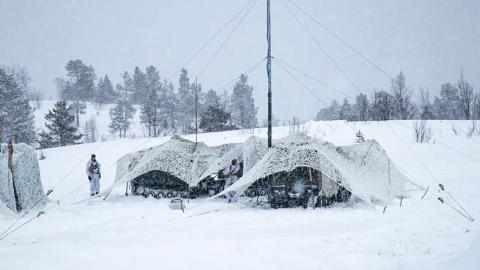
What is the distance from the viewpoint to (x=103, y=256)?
6.78 meters

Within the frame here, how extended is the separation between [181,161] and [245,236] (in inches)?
286

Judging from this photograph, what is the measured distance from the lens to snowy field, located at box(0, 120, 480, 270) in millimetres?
6543

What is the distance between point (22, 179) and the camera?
40.3 feet

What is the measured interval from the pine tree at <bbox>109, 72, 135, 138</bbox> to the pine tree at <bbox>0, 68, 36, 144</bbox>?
54.8ft

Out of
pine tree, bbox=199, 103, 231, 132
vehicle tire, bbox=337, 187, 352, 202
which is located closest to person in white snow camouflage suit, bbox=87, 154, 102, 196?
vehicle tire, bbox=337, 187, 352, 202

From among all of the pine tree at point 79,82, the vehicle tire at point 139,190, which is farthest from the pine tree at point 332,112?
the vehicle tire at point 139,190

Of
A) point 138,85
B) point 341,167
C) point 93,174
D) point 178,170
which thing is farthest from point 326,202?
point 138,85

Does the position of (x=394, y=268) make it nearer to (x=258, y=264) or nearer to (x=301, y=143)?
(x=258, y=264)

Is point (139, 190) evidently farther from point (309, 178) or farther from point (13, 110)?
point (13, 110)

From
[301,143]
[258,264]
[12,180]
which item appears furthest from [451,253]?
[12,180]

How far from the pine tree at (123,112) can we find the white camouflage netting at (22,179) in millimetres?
45592

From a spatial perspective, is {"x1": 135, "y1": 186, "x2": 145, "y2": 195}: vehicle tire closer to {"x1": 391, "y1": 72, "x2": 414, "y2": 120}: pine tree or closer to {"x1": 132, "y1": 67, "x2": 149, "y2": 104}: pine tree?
{"x1": 391, "y1": 72, "x2": 414, "y2": 120}: pine tree

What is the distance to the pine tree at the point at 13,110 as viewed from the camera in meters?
40.1

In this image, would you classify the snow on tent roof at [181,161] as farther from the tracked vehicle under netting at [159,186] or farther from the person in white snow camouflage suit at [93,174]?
the person in white snow camouflage suit at [93,174]
